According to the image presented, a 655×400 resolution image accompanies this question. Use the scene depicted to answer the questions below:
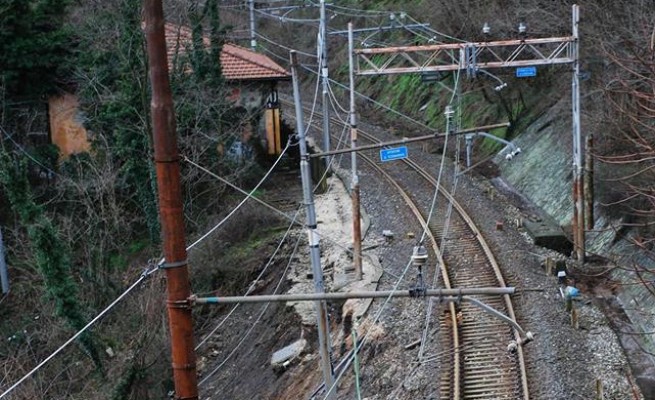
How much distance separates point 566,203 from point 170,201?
17941 millimetres

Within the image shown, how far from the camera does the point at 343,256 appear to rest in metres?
20.8

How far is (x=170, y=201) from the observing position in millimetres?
6758

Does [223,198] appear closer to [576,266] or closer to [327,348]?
[576,266]

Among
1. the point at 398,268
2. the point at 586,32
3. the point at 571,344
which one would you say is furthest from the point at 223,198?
the point at 571,344

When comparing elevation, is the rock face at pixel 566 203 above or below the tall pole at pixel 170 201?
below

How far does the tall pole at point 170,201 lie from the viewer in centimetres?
656

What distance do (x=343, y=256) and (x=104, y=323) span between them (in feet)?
20.7

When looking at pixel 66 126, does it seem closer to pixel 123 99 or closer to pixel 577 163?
pixel 123 99

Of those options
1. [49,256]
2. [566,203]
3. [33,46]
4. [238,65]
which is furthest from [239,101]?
[49,256]

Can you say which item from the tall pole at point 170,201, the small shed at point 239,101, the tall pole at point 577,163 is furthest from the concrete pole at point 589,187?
the tall pole at point 170,201

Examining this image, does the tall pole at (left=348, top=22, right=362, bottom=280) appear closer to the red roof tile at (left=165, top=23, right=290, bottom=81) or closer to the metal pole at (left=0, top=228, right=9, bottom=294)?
the metal pole at (left=0, top=228, right=9, bottom=294)

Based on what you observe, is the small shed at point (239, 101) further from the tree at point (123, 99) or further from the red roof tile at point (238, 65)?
the tree at point (123, 99)

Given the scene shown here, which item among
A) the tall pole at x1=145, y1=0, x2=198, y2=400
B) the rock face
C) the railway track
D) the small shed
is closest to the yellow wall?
the small shed

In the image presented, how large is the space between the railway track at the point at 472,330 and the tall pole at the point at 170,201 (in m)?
6.10
